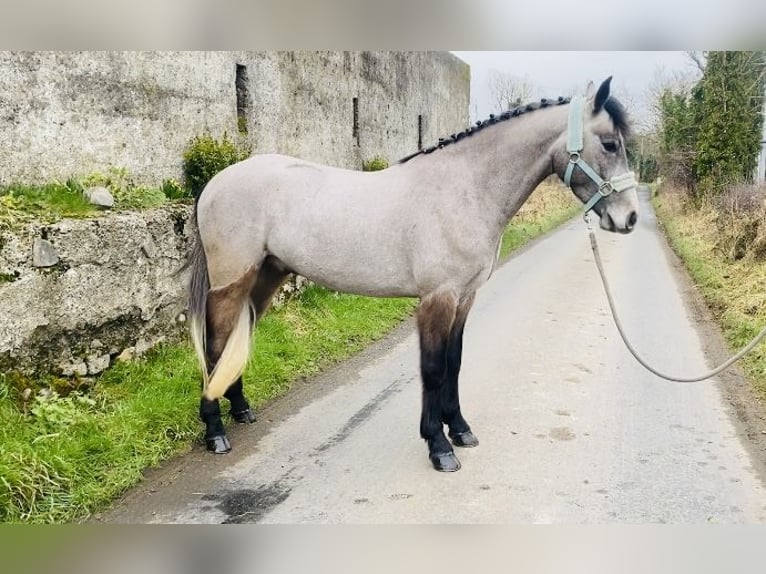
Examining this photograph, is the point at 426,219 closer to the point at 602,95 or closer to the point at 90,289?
the point at 602,95

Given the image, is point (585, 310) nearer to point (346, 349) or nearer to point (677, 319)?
point (677, 319)

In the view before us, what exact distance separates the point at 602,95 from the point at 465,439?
2003 mm

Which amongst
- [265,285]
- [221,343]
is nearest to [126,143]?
[265,285]

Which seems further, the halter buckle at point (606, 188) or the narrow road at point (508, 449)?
the halter buckle at point (606, 188)

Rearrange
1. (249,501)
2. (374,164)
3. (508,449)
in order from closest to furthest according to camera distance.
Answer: (249,501) < (508,449) < (374,164)

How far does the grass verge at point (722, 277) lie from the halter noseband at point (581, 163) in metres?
2.27

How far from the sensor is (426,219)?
321cm

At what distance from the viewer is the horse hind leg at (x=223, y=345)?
3.48m

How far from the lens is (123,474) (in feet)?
9.93

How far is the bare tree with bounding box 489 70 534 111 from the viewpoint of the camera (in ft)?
14.2

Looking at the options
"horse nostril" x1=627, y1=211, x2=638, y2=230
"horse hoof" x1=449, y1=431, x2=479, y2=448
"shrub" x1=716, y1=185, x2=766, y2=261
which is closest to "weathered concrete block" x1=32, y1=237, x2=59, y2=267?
"horse hoof" x1=449, y1=431, x2=479, y2=448

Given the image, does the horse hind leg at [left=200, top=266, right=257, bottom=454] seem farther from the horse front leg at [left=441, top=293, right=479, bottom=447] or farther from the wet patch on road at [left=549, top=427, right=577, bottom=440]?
the wet patch on road at [left=549, top=427, right=577, bottom=440]

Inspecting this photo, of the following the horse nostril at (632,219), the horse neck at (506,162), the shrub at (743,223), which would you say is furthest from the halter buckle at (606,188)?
the shrub at (743,223)

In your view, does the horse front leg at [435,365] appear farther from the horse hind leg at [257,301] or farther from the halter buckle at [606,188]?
the horse hind leg at [257,301]
